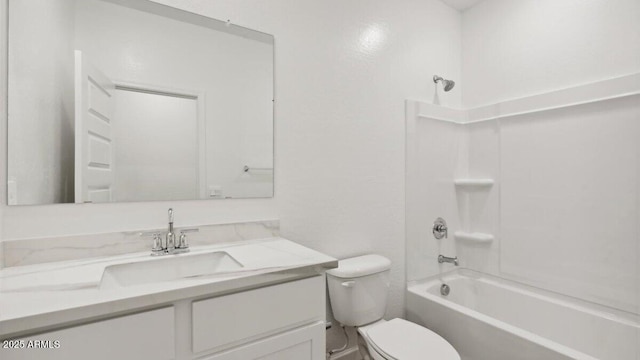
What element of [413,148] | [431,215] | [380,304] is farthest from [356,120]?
[380,304]

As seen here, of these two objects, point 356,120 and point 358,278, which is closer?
point 358,278

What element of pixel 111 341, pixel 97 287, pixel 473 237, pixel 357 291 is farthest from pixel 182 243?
pixel 473 237

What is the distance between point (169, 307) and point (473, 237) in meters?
2.06

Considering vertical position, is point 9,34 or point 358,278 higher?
point 9,34

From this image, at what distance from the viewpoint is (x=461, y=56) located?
2455 mm

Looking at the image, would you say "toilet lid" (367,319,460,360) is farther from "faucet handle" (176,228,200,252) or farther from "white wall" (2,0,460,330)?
"faucet handle" (176,228,200,252)

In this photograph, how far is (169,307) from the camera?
86 cm

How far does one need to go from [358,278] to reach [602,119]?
5.18 ft

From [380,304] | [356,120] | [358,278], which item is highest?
[356,120]

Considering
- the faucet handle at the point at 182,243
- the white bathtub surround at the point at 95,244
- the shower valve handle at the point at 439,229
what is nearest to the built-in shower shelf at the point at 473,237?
the shower valve handle at the point at 439,229

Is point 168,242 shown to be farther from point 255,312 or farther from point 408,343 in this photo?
point 408,343

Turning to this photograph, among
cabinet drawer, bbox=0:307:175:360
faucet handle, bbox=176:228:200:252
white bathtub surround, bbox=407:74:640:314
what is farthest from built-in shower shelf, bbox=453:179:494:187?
cabinet drawer, bbox=0:307:175:360

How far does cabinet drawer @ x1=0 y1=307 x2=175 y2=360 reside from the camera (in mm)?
711

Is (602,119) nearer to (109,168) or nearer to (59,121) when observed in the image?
(109,168)
